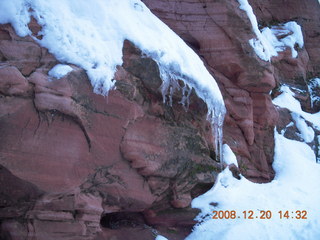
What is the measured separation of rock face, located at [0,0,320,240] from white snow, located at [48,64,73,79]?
0.18 feet

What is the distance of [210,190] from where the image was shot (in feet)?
20.0

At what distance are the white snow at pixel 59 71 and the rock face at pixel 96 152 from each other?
56 millimetres

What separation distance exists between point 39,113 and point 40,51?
0.87m

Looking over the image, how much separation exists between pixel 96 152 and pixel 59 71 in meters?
1.15

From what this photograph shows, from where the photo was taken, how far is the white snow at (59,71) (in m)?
4.16

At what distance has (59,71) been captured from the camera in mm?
4188

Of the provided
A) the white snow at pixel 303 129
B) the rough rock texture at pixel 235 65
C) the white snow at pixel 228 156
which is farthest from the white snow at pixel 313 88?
the white snow at pixel 228 156

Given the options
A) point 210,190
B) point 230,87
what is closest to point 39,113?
point 210,190

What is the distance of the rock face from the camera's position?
389cm

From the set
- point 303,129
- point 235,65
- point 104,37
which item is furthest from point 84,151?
point 303,129

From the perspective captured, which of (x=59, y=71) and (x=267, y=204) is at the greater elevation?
(x=59, y=71)
